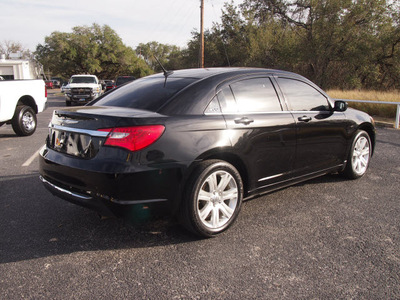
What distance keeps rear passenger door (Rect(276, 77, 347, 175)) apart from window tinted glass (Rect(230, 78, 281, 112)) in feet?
0.73

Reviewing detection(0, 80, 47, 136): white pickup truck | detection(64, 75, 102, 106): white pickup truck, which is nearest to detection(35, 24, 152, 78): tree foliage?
detection(64, 75, 102, 106): white pickup truck

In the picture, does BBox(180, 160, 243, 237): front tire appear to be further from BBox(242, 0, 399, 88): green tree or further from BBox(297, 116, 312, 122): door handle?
BBox(242, 0, 399, 88): green tree

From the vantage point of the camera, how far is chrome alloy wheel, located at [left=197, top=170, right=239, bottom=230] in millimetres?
3214

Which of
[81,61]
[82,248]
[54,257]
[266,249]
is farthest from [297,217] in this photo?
[81,61]

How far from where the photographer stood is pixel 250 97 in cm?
374

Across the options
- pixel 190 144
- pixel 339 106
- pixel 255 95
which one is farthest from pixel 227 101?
pixel 339 106

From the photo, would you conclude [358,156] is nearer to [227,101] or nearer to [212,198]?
[227,101]

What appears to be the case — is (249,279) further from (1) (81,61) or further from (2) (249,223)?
(1) (81,61)

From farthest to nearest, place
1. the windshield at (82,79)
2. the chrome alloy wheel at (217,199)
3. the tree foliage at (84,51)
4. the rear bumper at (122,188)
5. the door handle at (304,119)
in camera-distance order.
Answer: the tree foliage at (84,51)
the windshield at (82,79)
the door handle at (304,119)
the chrome alloy wheel at (217,199)
the rear bumper at (122,188)

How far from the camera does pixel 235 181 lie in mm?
3410

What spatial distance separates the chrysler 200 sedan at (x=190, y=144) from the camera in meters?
2.89

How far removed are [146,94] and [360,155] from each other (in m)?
3.46

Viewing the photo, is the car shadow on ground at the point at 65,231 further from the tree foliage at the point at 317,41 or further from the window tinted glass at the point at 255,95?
the tree foliage at the point at 317,41

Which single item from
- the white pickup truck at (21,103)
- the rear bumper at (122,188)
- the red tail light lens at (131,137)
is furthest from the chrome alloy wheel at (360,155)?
the white pickup truck at (21,103)
